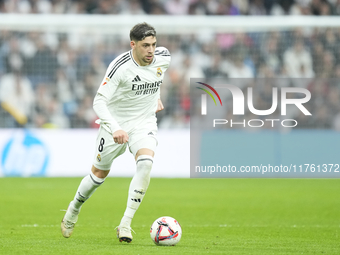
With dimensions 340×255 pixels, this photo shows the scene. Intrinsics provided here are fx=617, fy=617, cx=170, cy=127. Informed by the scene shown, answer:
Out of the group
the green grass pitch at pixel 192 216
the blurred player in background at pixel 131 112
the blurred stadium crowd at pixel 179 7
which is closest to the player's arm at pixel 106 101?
the blurred player in background at pixel 131 112

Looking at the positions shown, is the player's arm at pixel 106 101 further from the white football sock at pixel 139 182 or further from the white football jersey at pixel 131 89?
the white football sock at pixel 139 182

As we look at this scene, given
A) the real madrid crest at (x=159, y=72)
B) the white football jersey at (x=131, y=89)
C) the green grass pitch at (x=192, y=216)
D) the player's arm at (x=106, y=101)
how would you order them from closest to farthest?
1. the green grass pitch at (x=192, y=216)
2. the player's arm at (x=106, y=101)
3. the white football jersey at (x=131, y=89)
4. the real madrid crest at (x=159, y=72)

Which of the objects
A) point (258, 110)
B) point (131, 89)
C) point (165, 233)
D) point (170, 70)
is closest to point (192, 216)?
point (165, 233)

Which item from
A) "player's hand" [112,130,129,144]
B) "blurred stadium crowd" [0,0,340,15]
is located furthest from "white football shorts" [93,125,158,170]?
"blurred stadium crowd" [0,0,340,15]

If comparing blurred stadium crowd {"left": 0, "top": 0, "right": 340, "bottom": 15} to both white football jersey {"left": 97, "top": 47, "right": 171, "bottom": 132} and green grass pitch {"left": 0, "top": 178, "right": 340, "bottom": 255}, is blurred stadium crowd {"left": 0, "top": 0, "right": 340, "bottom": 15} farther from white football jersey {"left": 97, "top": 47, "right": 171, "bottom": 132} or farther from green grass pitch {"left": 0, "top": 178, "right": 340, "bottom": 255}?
white football jersey {"left": 97, "top": 47, "right": 171, "bottom": 132}

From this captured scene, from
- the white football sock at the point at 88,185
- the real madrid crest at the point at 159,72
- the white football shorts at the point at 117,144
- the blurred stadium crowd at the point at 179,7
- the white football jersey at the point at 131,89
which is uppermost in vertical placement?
the blurred stadium crowd at the point at 179,7

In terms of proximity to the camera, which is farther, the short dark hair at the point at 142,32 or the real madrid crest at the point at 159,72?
Result: the real madrid crest at the point at 159,72

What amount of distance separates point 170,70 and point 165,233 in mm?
11908

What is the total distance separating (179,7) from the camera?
69.1ft

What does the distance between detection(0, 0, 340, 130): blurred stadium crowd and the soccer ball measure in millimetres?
10402

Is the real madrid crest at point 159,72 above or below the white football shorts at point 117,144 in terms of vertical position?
above

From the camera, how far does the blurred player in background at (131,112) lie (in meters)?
6.71

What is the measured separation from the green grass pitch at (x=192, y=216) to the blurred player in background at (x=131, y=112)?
21.9 inches

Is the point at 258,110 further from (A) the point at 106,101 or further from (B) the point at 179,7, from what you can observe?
(A) the point at 106,101
